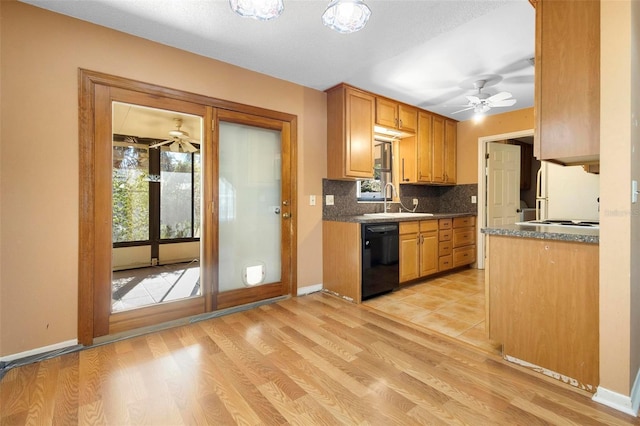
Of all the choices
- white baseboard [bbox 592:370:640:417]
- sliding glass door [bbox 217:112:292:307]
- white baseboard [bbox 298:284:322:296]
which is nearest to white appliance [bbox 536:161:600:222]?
white baseboard [bbox 592:370:640:417]

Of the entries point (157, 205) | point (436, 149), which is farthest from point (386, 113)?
point (157, 205)

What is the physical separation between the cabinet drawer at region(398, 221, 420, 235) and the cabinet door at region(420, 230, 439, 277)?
165 millimetres

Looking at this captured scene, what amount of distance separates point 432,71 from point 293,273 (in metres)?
2.68

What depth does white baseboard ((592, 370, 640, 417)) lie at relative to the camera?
1394 mm

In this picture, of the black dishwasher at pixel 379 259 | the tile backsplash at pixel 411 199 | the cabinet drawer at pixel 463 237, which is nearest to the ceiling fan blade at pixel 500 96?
the black dishwasher at pixel 379 259

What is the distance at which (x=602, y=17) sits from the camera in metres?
1.44

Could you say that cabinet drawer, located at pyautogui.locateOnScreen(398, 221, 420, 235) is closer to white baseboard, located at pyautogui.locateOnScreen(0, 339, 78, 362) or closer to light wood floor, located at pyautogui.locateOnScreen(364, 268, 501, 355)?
light wood floor, located at pyautogui.locateOnScreen(364, 268, 501, 355)

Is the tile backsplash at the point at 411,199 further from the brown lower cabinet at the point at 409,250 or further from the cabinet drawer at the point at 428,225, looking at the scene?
the cabinet drawer at the point at 428,225

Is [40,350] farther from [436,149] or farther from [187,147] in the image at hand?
[436,149]

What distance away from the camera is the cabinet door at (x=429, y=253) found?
12.2ft

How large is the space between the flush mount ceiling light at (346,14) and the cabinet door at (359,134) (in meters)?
1.58

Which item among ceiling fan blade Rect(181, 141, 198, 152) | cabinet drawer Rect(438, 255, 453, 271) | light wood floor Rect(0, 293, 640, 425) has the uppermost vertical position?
ceiling fan blade Rect(181, 141, 198, 152)

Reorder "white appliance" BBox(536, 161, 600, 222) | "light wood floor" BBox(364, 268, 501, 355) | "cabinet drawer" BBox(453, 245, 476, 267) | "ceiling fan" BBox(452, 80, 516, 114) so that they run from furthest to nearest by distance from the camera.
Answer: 1. "cabinet drawer" BBox(453, 245, 476, 267)
2. "white appliance" BBox(536, 161, 600, 222)
3. "ceiling fan" BBox(452, 80, 516, 114)
4. "light wood floor" BBox(364, 268, 501, 355)

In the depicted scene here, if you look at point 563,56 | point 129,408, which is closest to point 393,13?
point 563,56
